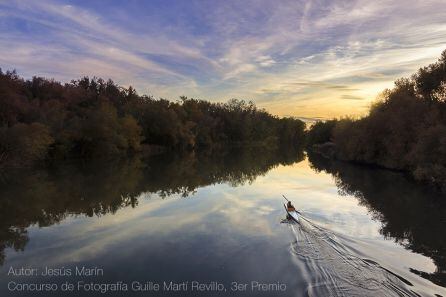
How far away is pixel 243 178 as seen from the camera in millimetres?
33062

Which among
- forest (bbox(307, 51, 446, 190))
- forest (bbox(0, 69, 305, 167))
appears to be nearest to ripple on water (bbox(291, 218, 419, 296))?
forest (bbox(307, 51, 446, 190))

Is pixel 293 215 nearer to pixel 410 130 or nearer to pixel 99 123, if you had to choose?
pixel 410 130

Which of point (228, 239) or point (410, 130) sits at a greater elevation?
point (410, 130)

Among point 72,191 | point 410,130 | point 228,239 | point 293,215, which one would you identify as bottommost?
point 72,191

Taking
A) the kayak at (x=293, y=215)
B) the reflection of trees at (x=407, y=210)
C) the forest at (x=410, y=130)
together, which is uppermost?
the forest at (x=410, y=130)

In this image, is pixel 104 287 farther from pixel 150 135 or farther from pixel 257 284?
pixel 150 135

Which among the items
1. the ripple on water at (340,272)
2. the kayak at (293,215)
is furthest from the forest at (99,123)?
the ripple on water at (340,272)

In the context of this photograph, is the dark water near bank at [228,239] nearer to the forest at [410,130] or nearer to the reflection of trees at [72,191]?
the reflection of trees at [72,191]

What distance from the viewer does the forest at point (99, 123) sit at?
39.7 m

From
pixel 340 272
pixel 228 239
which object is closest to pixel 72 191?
pixel 228 239

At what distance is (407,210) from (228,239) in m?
11.6

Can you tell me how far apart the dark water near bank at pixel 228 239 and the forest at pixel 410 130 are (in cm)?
446

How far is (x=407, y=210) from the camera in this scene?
67.1 feet

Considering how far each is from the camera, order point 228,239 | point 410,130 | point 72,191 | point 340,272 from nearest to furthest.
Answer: point 340,272
point 228,239
point 72,191
point 410,130
